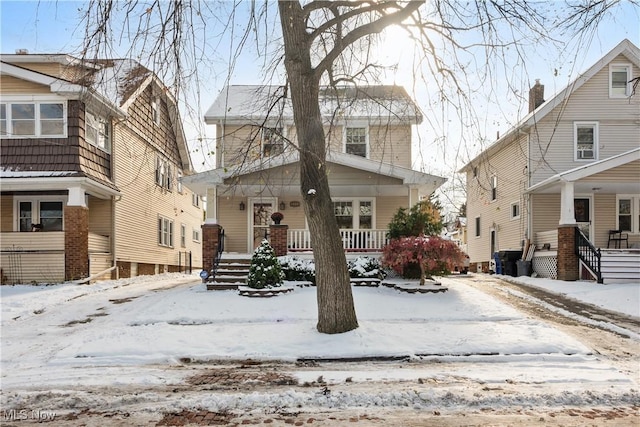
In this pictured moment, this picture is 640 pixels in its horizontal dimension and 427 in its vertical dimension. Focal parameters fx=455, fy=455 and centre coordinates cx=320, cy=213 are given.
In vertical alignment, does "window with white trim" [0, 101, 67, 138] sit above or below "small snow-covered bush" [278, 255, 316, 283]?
above

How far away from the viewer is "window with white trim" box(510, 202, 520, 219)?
20.2 meters

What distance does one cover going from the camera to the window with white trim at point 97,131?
1591 cm

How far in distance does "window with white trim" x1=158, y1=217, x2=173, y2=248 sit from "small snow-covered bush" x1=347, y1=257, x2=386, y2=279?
40.6 feet

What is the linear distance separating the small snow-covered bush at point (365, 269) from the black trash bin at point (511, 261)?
7.53 meters

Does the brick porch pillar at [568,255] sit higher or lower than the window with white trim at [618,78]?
lower

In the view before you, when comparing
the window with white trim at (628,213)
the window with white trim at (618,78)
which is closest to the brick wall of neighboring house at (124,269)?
the window with white trim at (628,213)

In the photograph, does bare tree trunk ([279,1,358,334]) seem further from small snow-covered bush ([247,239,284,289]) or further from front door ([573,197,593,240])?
front door ([573,197,593,240])

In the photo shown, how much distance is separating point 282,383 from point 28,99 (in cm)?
1467

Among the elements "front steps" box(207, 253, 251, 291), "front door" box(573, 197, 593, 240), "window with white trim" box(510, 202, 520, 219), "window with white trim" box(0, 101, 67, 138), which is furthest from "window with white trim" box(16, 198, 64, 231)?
"front door" box(573, 197, 593, 240)

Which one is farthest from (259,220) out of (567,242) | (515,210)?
(515,210)

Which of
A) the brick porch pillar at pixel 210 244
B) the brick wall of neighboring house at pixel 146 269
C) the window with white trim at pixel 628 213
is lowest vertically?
the brick wall of neighboring house at pixel 146 269

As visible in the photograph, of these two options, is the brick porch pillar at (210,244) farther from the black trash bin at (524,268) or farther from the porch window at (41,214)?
the black trash bin at (524,268)

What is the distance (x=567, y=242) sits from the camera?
15406mm

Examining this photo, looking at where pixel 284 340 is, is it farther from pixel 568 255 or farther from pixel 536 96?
pixel 536 96
